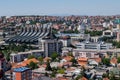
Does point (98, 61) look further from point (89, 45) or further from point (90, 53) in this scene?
point (89, 45)

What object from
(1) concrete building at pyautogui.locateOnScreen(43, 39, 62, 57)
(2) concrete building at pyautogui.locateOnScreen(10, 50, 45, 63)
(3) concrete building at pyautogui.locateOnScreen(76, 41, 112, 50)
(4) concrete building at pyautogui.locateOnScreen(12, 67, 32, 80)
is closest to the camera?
(4) concrete building at pyautogui.locateOnScreen(12, 67, 32, 80)

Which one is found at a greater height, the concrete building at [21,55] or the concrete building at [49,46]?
the concrete building at [49,46]

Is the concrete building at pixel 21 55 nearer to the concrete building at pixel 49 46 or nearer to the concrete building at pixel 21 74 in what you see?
the concrete building at pixel 49 46

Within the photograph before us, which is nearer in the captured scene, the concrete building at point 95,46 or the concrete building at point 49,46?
the concrete building at point 49,46

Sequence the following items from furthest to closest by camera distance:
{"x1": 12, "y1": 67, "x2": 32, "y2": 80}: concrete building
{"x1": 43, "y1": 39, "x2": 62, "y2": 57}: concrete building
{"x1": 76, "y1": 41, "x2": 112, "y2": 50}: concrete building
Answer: {"x1": 76, "y1": 41, "x2": 112, "y2": 50}: concrete building < {"x1": 43, "y1": 39, "x2": 62, "y2": 57}: concrete building < {"x1": 12, "y1": 67, "x2": 32, "y2": 80}: concrete building

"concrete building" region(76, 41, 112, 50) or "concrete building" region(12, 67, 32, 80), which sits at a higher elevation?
"concrete building" region(76, 41, 112, 50)

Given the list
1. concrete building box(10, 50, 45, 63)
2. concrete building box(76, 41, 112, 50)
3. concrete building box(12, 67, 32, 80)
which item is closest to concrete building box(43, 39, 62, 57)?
concrete building box(10, 50, 45, 63)

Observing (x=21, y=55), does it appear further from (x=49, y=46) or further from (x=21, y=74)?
(x=21, y=74)

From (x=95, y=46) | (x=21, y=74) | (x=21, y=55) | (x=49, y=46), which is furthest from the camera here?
(x=95, y=46)

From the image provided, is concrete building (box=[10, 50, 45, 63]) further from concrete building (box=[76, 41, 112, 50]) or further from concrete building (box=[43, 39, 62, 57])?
concrete building (box=[76, 41, 112, 50])

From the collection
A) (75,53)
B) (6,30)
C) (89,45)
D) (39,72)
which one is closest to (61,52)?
(75,53)

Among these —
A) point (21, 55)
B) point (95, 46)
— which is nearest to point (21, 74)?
point (21, 55)

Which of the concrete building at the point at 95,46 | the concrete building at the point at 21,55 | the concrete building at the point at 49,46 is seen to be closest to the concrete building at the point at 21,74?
the concrete building at the point at 21,55
